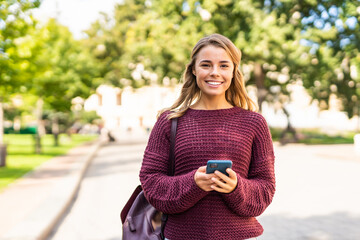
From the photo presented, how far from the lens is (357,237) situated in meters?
5.99

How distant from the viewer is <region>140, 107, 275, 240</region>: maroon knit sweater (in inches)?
78.2

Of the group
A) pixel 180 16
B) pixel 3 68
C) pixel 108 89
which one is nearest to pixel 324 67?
pixel 180 16

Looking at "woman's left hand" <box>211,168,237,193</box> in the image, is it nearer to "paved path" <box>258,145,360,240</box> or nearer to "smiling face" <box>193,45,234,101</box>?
"smiling face" <box>193,45,234,101</box>

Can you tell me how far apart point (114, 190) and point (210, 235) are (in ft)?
28.6

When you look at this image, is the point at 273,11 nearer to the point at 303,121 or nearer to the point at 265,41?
the point at 265,41

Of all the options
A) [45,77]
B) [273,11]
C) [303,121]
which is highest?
[273,11]

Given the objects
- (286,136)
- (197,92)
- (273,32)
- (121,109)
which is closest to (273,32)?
(273,32)

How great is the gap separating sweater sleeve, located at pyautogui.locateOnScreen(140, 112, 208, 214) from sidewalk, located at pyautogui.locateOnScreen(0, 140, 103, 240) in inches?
157

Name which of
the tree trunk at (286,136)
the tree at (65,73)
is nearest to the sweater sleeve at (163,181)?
the tree at (65,73)

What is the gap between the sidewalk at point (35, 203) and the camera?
19.7ft

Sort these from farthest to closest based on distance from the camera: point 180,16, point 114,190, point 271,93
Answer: point 271,93 < point 180,16 < point 114,190

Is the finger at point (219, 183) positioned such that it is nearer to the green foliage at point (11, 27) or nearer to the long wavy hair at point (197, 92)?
the long wavy hair at point (197, 92)

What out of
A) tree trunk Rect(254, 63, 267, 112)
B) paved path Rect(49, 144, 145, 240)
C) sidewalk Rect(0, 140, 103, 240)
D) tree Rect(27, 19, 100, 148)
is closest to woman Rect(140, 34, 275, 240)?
sidewalk Rect(0, 140, 103, 240)

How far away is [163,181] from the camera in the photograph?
79.4 inches
